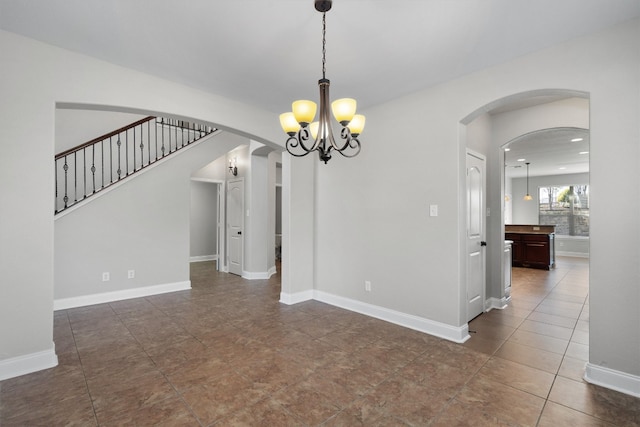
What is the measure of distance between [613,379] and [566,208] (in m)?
10.4

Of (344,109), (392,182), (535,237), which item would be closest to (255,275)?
(392,182)

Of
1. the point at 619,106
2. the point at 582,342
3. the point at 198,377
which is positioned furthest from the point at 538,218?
the point at 198,377

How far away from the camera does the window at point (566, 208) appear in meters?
10.1

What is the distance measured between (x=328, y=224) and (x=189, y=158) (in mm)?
2829

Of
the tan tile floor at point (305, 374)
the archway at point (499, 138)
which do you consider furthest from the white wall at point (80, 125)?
the archway at point (499, 138)

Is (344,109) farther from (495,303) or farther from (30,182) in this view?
(495,303)

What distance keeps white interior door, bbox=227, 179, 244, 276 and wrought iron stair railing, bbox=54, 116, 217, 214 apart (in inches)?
51.9

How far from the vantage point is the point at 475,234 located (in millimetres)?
3891

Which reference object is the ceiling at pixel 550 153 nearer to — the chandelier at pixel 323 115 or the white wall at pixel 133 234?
the chandelier at pixel 323 115

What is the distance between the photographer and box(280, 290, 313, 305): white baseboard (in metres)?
4.49

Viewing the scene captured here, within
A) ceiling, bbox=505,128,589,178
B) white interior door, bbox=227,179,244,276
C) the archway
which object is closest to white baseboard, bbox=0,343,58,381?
white interior door, bbox=227,179,244,276

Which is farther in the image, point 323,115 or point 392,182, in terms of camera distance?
point 392,182

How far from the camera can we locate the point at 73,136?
5305mm

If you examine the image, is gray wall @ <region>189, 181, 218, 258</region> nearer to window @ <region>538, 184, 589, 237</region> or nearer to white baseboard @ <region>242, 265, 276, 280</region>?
white baseboard @ <region>242, 265, 276, 280</region>
